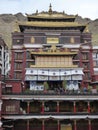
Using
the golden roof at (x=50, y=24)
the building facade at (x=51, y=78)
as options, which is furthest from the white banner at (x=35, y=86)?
the golden roof at (x=50, y=24)

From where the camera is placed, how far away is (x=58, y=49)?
7906 centimetres

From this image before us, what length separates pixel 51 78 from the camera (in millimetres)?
75188

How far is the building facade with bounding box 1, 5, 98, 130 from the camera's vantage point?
2542 inches

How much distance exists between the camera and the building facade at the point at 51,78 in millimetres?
64562

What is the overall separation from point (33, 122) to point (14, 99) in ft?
18.2

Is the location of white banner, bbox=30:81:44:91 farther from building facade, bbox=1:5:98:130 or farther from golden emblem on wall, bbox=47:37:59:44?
golden emblem on wall, bbox=47:37:59:44

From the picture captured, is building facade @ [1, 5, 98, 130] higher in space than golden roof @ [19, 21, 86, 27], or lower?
lower

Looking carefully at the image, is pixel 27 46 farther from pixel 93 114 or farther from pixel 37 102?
pixel 93 114

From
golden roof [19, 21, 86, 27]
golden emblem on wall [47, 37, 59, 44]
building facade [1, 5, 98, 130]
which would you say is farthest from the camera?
golden roof [19, 21, 86, 27]

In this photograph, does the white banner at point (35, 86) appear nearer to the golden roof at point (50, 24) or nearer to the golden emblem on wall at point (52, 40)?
the golden emblem on wall at point (52, 40)

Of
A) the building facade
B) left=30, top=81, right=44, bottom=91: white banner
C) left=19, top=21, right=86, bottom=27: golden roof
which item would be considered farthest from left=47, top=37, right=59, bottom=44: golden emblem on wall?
left=30, top=81, right=44, bottom=91: white banner

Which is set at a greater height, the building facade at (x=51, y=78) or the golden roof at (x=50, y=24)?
the golden roof at (x=50, y=24)

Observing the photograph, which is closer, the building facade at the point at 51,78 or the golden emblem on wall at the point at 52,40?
the building facade at the point at 51,78

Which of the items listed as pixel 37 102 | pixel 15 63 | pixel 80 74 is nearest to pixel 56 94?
pixel 37 102
